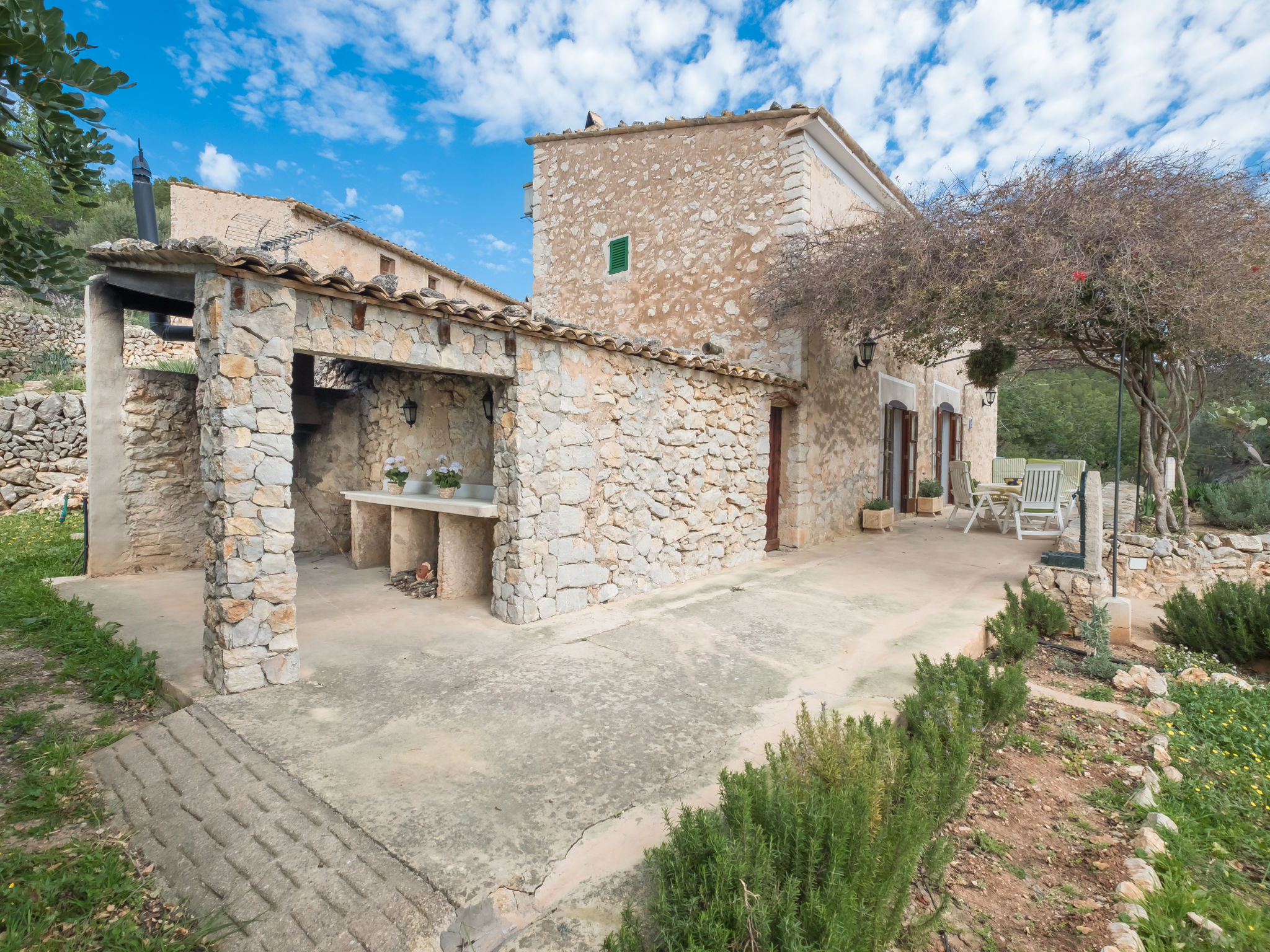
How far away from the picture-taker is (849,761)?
2.12 metres

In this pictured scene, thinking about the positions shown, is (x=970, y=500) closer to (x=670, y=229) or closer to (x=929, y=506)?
(x=929, y=506)

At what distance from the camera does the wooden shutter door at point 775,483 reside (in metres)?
8.22

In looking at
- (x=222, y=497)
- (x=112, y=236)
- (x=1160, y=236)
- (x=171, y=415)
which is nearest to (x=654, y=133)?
(x=1160, y=236)

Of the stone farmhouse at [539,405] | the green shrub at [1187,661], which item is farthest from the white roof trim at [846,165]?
the green shrub at [1187,661]

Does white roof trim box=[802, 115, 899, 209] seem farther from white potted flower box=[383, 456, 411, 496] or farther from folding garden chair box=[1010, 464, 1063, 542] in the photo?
white potted flower box=[383, 456, 411, 496]

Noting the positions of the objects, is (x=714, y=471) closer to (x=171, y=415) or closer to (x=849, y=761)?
(x=849, y=761)

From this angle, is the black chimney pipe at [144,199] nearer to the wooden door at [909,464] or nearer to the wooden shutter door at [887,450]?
the wooden shutter door at [887,450]

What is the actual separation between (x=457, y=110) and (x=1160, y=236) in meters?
14.7

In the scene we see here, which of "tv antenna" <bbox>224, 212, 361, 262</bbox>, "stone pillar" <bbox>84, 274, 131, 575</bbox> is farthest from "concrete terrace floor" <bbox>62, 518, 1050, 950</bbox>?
"tv antenna" <bbox>224, 212, 361, 262</bbox>

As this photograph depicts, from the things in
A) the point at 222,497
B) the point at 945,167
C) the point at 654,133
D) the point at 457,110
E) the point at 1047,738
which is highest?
the point at 457,110

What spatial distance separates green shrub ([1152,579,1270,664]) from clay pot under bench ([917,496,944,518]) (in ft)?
22.4

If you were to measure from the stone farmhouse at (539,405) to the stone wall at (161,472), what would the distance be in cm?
2

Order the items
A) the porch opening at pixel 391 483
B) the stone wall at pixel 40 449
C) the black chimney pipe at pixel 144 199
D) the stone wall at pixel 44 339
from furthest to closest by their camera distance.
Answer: the stone wall at pixel 44 339 < the stone wall at pixel 40 449 < the black chimney pipe at pixel 144 199 < the porch opening at pixel 391 483

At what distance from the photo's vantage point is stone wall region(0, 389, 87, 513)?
32.3ft
